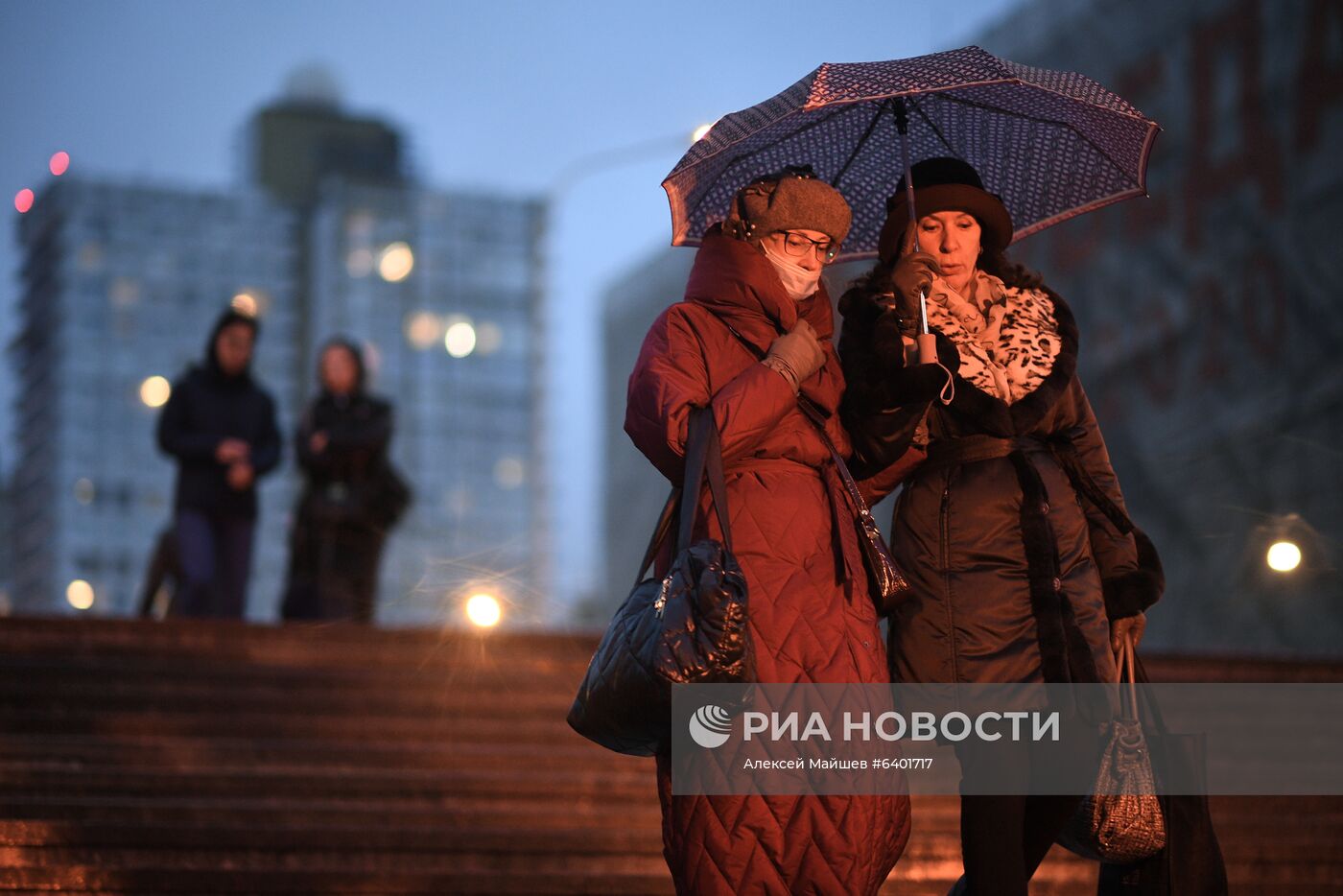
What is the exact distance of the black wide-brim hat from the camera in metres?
4.98

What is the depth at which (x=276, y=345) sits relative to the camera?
160ft

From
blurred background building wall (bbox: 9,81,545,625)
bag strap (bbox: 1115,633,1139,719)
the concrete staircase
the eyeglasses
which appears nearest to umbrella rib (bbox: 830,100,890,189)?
the eyeglasses

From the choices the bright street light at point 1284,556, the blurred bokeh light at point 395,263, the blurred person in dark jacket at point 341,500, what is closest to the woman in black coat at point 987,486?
the blurred person in dark jacket at point 341,500

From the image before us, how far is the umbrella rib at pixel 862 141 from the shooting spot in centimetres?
554

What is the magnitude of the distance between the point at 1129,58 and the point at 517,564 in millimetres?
29398

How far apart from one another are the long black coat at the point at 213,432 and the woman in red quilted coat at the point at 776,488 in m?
6.06

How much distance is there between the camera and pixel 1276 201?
16859 millimetres

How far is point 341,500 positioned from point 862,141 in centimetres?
586

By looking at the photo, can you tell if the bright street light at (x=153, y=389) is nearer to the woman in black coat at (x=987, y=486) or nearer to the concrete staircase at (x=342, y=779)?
the concrete staircase at (x=342, y=779)

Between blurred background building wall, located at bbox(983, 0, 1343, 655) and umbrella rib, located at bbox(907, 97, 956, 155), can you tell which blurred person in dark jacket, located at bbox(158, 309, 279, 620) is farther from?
blurred background building wall, located at bbox(983, 0, 1343, 655)

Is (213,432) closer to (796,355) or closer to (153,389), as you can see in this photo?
(796,355)

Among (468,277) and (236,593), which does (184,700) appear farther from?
(468,277)

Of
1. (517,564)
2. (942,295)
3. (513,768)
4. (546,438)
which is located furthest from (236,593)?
(546,438)

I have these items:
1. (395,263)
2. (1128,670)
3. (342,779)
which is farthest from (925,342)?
(395,263)
